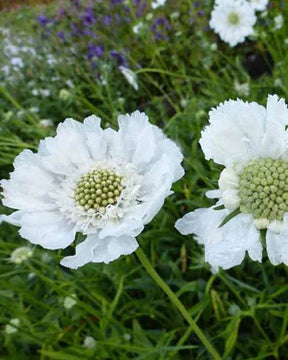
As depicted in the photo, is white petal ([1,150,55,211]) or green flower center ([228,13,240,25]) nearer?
white petal ([1,150,55,211])

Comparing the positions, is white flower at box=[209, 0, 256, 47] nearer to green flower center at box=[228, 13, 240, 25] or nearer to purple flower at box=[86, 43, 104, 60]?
green flower center at box=[228, 13, 240, 25]

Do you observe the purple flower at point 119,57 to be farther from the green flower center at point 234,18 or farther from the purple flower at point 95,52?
the green flower center at point 234,18

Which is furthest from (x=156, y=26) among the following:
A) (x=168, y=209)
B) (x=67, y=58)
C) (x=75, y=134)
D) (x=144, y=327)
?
(x=75, y=134)

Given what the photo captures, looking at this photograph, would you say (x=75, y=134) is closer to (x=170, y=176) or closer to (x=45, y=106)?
(x=170, y=176)

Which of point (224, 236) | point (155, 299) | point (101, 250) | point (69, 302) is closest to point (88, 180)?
point (101, 250)

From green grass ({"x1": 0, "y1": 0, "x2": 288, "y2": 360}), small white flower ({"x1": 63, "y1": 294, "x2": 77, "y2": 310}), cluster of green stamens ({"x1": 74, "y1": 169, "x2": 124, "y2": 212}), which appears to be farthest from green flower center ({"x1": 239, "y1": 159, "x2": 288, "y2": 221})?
small white flower ({"x1": 63, "y1": 294, "x2": 77, "y2": 310})

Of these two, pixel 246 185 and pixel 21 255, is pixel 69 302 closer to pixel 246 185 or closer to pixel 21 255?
pixel 21 255
